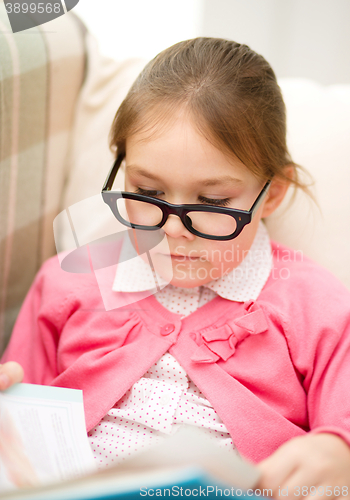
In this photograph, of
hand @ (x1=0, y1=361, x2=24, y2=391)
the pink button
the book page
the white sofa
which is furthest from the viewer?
the white sofa

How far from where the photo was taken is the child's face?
676mm

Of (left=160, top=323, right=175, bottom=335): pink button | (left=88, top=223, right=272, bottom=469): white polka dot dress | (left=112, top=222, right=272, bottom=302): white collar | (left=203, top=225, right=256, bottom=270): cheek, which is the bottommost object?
(left=88, top=223, right=272, bottom=469): white polka dot dress

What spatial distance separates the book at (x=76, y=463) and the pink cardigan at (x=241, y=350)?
11 cm

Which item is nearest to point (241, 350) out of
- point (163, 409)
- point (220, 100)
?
point (163, 409)

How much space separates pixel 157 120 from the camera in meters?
0.71

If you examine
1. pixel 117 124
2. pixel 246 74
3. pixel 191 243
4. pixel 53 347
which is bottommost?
pixel 53 347

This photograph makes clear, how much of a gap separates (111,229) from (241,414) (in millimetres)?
407

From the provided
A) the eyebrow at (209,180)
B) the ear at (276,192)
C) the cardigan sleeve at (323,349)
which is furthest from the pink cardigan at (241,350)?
the eyebrow at (209,180)

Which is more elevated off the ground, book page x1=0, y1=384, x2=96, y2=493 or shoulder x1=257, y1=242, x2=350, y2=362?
shoulder x1=257, y1=242, x2=350, y2=362

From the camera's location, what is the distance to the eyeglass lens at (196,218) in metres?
0.70

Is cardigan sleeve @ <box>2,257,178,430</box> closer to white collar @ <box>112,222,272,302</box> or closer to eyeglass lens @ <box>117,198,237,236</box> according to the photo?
white collar @ <box>112,222,272,302</box>

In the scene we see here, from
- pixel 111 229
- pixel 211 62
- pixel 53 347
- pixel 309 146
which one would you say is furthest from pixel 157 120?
pixel 53 347

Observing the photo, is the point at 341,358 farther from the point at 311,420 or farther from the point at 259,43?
the point at 259,43

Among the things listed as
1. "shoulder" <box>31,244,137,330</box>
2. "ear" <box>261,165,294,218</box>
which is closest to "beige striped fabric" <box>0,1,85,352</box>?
"shoulder" <box>31,244,137,330</box>
